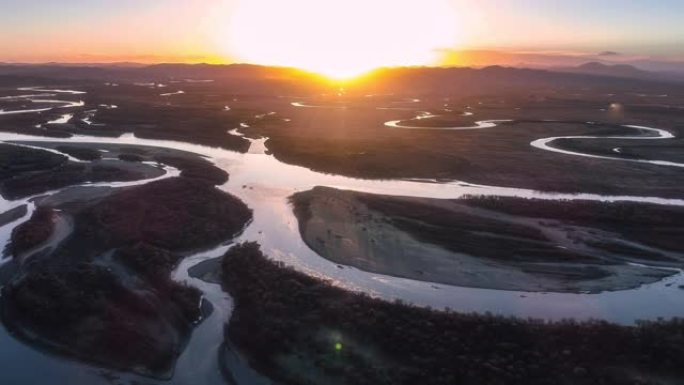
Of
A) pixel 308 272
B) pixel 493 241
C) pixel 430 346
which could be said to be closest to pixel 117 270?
pixel 308 272

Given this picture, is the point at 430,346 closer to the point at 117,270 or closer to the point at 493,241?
the point at 493,241

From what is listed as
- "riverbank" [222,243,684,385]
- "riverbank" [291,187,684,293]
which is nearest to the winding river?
"riverbank" [291,187,684,293]


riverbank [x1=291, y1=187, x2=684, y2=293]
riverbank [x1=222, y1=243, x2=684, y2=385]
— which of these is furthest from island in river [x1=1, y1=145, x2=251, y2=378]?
riverbank [x1=291, y1=187, x2=684, y2=293]

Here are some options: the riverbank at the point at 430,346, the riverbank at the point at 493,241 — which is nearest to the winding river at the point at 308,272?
the riverbank at the point at 493,241

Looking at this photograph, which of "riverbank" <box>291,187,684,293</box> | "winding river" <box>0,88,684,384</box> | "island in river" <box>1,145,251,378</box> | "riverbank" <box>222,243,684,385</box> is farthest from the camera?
"riverbank" <box>291,187,684,293</box>

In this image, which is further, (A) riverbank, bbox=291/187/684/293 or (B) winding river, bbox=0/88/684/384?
(A) riverbank, bbox=291/187/684/293

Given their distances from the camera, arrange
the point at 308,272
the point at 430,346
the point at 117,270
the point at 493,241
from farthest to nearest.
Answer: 1. the point at 493,241
2. the point at 308,272
3. the point at 117,270
4. the point at 430,346

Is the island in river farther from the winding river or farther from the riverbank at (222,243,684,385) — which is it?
the riverbank at (222,243,684,385)

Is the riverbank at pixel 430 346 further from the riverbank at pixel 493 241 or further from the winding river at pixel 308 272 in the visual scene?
the riverbank at pixel 493 241

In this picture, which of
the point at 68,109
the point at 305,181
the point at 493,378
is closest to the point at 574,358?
the point at 493,378

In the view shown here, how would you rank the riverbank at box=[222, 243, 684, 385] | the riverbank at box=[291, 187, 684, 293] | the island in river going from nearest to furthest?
the riverbank at box=[222, 243, 684, 385], the island in river, the riverbank at box=[291, 187, 684, 293]

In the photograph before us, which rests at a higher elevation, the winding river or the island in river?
the island in river
